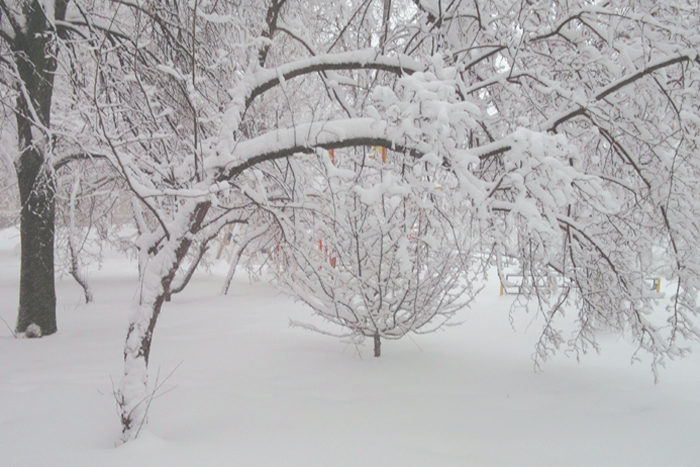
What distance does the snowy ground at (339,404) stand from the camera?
2.69 m

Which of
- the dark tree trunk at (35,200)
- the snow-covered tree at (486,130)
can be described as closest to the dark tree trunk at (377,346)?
the snow-covered tree at (486,130)

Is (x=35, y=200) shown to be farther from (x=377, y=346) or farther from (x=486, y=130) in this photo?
(x=486, y=130)

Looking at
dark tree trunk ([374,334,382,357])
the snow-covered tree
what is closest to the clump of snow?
the snow-covered tree

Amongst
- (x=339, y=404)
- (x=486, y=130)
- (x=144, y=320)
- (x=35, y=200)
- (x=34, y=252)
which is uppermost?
(x=486, y=130)

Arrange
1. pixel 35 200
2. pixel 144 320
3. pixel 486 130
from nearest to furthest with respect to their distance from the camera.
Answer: pixel 144 320 → pixel 486 130 → pixel 35 200

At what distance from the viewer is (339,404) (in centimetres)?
347

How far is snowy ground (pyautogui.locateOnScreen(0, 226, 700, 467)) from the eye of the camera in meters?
2.69

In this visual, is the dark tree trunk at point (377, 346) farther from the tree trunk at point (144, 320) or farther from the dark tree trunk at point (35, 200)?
the dark tree trunk at point (35, 200)

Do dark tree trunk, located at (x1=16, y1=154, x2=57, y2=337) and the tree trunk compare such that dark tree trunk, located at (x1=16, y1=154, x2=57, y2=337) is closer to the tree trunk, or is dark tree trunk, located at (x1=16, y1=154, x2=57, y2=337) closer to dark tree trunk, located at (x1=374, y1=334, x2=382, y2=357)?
the tree trunk

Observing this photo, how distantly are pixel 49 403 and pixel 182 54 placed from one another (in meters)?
3.14

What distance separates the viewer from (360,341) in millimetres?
4668

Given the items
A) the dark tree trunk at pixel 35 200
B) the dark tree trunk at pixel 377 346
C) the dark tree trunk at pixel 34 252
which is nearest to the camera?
the dark tree trunk at pixel 377 346

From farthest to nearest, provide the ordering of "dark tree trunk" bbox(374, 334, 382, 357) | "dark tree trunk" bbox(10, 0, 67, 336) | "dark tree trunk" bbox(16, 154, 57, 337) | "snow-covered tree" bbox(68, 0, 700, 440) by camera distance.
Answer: "dark tree trunk" bbox(16, 154, 57, 337) → "dark tree trunk" bbox(10, 0, 67, 336) → "dark tree trunk" bbox(374, 334, 382, 357) → "snow-covered tree" bbox(68, 0, 700, 440)

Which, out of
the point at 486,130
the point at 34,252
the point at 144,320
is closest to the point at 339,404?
the point at 144,320
